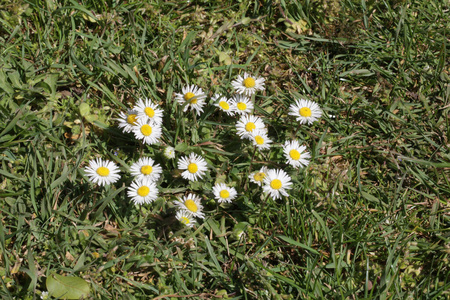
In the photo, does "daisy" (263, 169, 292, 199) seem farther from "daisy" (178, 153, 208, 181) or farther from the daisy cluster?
"daisy" (178, 153, 208, 181)

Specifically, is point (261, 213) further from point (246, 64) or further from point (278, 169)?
point (246, 64)

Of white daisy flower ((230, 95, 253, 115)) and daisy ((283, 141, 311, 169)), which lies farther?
white daisy flower ((230, 95, 253, 115))

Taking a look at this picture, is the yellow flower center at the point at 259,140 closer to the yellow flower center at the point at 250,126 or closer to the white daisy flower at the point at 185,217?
the yellow flower center at the point at 250,126

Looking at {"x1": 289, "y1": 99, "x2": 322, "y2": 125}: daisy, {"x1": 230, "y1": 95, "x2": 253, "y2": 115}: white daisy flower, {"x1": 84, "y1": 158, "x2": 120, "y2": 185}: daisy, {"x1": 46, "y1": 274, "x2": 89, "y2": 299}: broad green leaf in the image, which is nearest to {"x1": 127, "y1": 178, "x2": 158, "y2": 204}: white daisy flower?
{"x1": 84, "y1": 158, "x2": 120, "y2": 185}: daisy

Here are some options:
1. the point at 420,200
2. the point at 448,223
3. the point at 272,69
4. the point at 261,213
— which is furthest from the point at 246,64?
the point at 448,223

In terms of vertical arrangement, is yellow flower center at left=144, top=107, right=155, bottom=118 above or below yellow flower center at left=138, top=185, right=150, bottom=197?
above

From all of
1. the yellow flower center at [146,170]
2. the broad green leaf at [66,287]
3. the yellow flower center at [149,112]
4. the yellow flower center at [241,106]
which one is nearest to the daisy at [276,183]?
the yellow flower center at [241,106]
